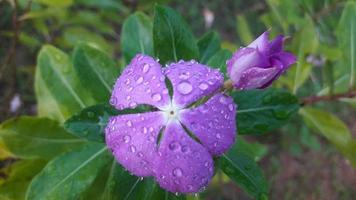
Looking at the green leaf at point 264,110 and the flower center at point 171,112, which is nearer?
the flower center at point 171,112

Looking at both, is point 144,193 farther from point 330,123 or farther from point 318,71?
point 318,71

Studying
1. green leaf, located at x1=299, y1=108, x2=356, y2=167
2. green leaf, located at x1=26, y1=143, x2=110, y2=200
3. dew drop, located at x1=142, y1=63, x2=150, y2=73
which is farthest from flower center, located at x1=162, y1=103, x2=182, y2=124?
green leaf, located at x1=299, y1=108, x2=356, y2=167

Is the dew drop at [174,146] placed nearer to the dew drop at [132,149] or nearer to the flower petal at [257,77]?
the dew drop at [132,149]

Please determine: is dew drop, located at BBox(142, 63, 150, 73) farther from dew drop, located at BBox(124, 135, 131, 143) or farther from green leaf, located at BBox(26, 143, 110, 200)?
green leaf, located at BBox(26, 143, 110, 200)

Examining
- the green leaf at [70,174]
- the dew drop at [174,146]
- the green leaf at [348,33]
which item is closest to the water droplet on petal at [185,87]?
the dew drop at [174,146]

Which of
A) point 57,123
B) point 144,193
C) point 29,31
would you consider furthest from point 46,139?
point 29,31

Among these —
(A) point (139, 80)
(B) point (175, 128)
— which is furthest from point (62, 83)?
(B) point (175, 128)
